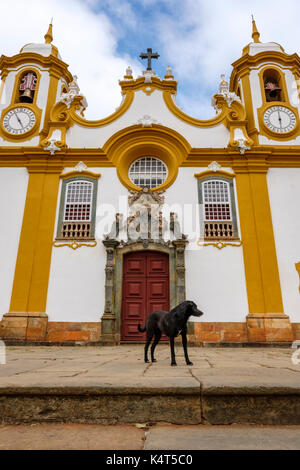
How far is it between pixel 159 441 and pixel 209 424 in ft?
1.60

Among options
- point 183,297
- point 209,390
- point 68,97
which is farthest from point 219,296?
point 68,97

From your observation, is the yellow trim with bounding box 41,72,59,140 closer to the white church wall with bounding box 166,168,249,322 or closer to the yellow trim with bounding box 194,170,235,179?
the yellow trim with bounding box 194,170,235,179

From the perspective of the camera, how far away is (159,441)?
1642 millimetres

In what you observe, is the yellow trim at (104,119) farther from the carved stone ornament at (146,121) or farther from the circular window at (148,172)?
the circular window at (148,172)

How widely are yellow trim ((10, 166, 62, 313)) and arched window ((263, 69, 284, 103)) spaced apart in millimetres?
8915

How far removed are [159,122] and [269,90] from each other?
4949 millimetres

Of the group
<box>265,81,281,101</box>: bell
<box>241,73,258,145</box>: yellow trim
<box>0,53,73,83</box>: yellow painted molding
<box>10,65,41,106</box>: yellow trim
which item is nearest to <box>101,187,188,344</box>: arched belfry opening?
<box>241,73,258,145</box>: yellow trim

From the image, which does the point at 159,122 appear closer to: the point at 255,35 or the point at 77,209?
the point at 77,209

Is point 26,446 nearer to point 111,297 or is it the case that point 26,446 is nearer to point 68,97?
point 111,297

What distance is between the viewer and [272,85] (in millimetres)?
12422

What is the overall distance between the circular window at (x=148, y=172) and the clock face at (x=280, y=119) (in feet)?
14.1

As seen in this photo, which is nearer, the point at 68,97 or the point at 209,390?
the point at 209,390

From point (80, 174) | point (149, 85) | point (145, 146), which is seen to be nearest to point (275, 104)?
point (149, 85)
